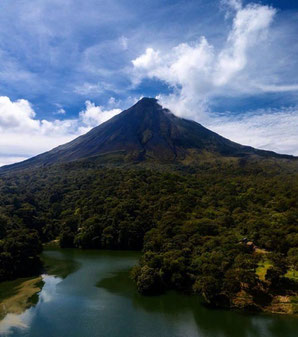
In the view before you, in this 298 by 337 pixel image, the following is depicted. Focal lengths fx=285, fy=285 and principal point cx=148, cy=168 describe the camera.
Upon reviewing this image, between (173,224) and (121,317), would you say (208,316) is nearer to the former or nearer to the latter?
(121,317)

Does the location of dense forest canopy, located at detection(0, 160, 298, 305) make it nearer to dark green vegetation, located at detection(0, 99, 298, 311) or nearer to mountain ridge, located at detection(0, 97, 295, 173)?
dark green vegetation, located at detection(0, 99, 298, 311)

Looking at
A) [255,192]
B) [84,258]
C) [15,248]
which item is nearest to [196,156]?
[255,192]

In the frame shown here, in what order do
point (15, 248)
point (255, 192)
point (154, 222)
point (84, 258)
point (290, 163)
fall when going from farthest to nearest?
1. point (290, 163)
2. point (255, 192)
3. point (154, 222)
4. point (84, 258)
5. point (15, 248)

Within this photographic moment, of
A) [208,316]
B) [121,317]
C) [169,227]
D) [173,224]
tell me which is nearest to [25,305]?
[121,317]

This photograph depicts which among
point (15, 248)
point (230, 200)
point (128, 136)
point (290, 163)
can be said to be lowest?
point (15, 248)

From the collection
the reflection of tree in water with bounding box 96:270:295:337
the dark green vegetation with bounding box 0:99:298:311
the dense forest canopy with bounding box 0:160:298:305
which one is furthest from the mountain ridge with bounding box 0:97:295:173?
the reflection of tree in water with bounding box 96:270:295:337

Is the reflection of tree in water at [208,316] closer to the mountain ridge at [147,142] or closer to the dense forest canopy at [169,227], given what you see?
the dense forest canopy at [169,227]

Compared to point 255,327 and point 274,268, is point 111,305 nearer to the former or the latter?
point 255,327
